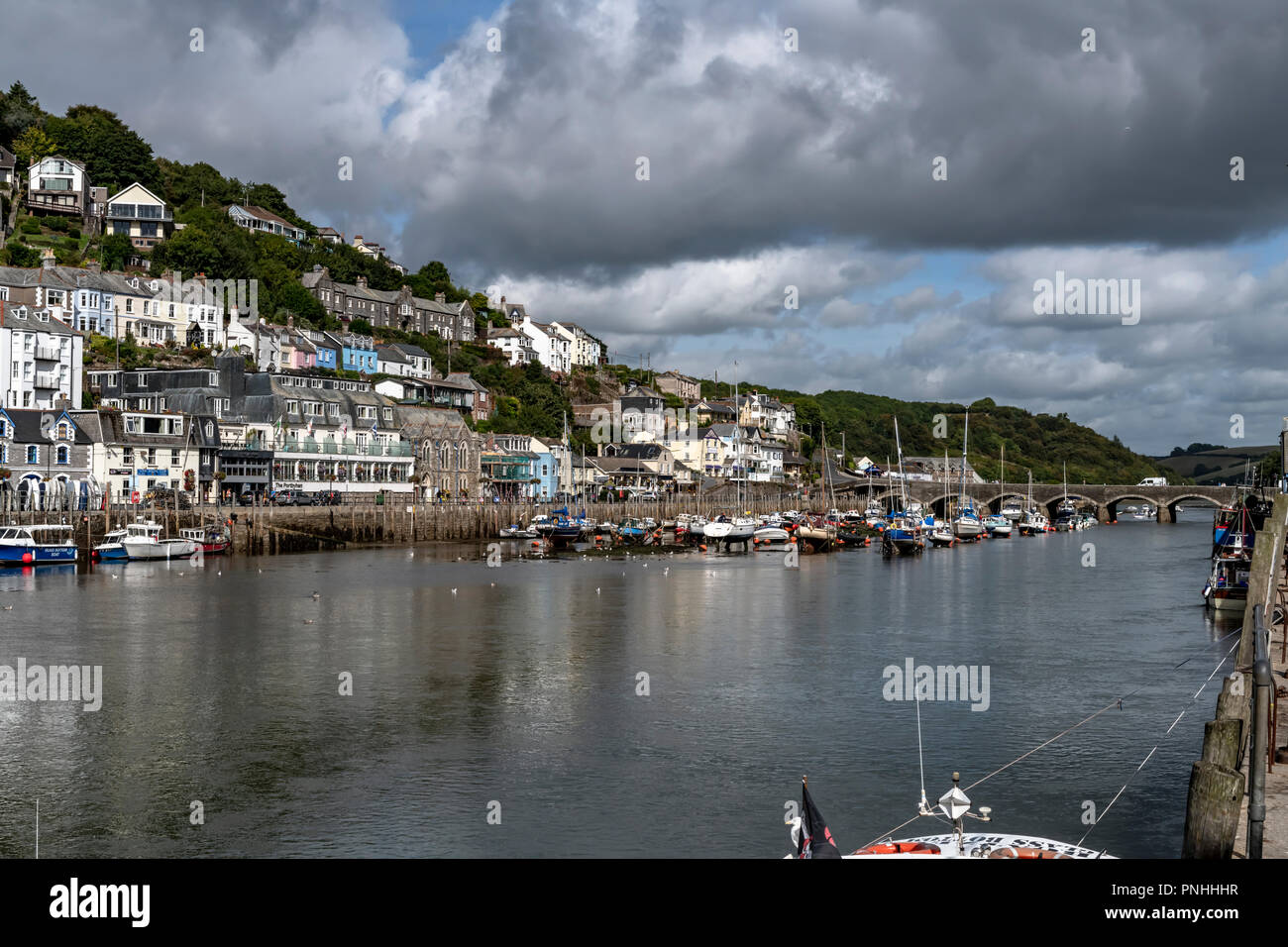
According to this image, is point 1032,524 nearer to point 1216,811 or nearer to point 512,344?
point 512,344

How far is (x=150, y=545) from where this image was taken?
75375 millimetres

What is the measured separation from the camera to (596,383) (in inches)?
7229

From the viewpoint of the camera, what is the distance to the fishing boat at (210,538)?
8056cm

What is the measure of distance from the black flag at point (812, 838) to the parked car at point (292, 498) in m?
86.8

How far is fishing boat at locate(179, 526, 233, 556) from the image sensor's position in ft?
264

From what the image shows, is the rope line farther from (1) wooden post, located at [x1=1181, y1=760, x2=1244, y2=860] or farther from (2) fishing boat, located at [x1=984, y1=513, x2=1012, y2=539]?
(2) fishing boat, located at [x1=984, y1=513, x2=1012, y2=539]

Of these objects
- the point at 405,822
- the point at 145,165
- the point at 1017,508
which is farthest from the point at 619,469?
the point at 405,822

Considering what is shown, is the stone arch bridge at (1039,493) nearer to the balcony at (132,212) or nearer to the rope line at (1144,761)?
the balcony at (132,212)

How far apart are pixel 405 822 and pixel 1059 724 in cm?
1763

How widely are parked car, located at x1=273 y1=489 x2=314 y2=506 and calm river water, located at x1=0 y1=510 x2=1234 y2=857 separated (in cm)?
3686

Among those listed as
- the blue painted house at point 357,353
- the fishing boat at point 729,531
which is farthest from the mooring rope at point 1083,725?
the blue painted house at point 357,353

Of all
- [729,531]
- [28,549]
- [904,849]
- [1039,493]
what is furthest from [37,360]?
[1039,493]
